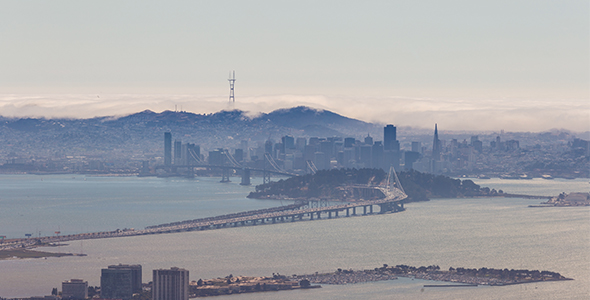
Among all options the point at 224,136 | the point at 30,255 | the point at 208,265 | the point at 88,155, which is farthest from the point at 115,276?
the point at 224,136

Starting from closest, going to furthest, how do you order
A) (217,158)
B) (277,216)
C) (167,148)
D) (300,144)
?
(277,216) → (217,158) → (300,144) → (167,148)

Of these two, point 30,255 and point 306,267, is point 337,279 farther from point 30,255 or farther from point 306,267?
point 30,255

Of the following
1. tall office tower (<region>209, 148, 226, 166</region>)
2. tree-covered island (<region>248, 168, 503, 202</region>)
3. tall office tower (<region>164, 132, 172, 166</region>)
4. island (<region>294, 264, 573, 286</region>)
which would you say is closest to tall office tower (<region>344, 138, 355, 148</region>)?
tall office tower (<region>209, 148, 226, 166</region>)

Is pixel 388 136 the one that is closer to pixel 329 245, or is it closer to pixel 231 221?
pixel 231 221

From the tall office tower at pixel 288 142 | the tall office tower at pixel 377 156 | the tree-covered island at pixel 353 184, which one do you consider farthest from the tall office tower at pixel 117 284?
the tall office tower at pixel 288 142

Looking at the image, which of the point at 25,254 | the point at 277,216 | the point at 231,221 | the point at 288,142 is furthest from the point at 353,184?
the point at 288,142

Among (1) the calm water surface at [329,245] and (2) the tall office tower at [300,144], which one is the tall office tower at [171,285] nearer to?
(1) the calm water surface at [329,245]
